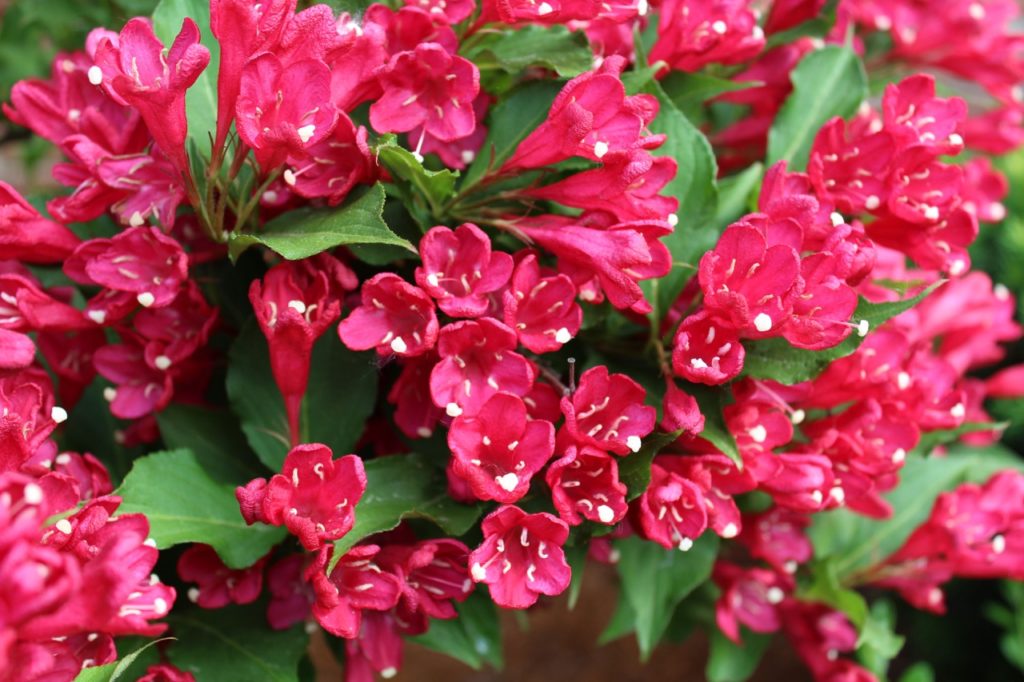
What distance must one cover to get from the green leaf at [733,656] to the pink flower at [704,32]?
51 cm

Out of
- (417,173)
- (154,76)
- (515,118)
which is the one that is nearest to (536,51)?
(515,118)

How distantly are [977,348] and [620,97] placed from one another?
54 cm

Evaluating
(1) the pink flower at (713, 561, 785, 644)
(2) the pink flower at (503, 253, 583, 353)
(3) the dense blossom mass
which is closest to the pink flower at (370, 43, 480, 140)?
(3) the dense blossom mass

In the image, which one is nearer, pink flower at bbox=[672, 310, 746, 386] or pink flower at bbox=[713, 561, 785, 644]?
pink flower at bbox=[672, 310, 746, 386]

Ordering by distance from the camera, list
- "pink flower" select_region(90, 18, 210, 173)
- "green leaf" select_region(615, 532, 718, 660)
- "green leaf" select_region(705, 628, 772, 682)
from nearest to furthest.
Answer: "pink flower" select_region(90, 18, 210, 173) < "green leaf" select_region(615, 532, 718, 660) < "green leaf" select_region(705, 628, 772, 682)

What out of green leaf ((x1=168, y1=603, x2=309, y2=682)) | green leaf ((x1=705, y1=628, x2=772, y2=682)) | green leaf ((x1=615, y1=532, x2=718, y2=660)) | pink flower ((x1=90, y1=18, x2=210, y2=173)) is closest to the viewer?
pink flower ((x1=90, y1=18, x2=210, y2=173))

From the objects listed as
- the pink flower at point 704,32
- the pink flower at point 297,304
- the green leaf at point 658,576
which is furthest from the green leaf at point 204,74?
the green leaf at point 658,576

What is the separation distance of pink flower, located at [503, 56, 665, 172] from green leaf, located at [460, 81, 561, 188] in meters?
0.05

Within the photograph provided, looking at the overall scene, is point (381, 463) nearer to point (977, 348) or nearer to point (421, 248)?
point (421, 248)

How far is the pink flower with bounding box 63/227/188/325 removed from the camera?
2.02 feet

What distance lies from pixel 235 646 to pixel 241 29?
40 cm

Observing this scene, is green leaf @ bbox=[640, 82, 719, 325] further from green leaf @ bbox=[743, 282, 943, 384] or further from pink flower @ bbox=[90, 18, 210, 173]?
pink flower @ bbox=[90, 18, 210, 173]

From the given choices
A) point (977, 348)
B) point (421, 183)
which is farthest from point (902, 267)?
point (421, 183)

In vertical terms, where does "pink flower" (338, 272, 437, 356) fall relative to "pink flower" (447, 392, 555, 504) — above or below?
above
